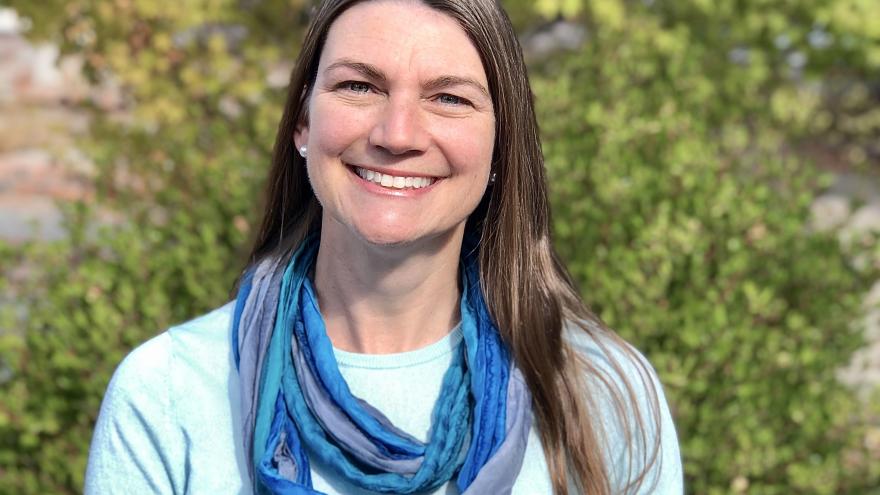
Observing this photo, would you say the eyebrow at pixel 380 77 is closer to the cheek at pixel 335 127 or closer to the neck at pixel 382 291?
the cheek at pixel 335 127

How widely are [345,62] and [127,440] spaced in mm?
698

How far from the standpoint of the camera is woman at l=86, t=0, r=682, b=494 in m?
1.86

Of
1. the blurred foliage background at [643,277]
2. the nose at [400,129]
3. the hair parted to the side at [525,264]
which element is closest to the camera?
the nose at [400,129]

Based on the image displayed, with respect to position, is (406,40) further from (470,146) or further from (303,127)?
(303,127)

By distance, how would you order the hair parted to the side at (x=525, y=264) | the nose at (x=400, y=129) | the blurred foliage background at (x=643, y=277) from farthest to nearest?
the blurred foliage background at (x=643, y=277) < the hair parted to the side at (x=525, y=264) < the nose at (x=400, y=129)

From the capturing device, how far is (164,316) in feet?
10.9

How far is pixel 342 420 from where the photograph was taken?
1891mm

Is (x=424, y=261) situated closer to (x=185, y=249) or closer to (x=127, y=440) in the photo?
(x=127, y=440)

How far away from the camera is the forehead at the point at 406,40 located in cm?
185

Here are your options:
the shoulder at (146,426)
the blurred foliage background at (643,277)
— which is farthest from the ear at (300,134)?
the blurred foliage background at (643,277)

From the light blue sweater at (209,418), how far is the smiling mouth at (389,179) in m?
0.32

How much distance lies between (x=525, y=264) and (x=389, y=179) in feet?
1.25

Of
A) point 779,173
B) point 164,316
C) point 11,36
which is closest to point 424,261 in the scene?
point 164,316

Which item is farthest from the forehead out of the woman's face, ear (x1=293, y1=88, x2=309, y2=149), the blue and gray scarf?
the blue and gray scarf
